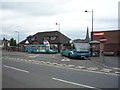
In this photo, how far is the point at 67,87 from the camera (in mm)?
6637

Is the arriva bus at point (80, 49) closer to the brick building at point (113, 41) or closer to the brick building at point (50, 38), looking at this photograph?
the brick building at point (113, 41)

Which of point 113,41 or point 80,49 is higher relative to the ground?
point 113,41

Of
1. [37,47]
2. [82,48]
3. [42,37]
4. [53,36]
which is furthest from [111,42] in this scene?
[42,37]

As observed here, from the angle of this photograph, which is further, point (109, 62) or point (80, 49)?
point (80, 49)

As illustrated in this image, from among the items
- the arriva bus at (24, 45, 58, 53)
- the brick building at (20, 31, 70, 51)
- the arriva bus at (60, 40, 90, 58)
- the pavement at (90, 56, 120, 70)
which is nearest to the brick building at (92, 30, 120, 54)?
the arriva bus at (60, 40, 90, 58)

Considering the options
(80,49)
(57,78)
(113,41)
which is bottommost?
(57,78)

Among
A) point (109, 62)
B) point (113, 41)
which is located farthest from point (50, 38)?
point (109, 62)

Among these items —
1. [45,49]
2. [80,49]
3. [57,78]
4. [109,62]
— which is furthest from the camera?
[45,49]

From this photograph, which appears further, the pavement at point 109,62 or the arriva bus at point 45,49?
the arriva bus at point 45,49

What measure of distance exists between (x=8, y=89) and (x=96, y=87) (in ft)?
12.5

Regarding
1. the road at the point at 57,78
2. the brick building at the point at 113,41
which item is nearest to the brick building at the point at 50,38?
the brick building at the point at 113,41

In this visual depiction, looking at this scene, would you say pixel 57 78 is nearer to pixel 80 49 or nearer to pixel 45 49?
pixel 80 49

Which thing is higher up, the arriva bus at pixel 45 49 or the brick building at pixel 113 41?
the brick building at pixel 113 41

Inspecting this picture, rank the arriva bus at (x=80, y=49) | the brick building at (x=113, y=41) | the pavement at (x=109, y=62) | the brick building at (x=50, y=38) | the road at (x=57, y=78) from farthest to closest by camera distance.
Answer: the brick building at (x=50, y=38), the brick building at (x=113, y=41), the arriva bus at (x=80, y=49), the pavement at (x=109, y=62), the road at (x=57, y=78)
